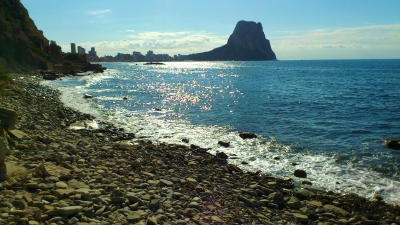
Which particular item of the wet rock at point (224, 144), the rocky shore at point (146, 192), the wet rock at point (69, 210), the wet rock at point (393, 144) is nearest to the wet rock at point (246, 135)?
the wet rock at point (224, 144)

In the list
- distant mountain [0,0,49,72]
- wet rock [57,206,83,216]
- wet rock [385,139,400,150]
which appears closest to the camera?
wet rock [57,206,83,216]

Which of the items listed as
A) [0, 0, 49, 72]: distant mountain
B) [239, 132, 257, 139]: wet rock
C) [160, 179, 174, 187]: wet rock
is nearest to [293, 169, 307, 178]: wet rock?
[160, 179, 174, 187]: wet rock

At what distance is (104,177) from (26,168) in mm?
2137

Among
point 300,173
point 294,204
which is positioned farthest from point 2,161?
point 300,173

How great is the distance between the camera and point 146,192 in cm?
879

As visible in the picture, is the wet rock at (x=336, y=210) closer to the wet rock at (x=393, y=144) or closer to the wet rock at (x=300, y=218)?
the wet rock at (x=300, y=218)

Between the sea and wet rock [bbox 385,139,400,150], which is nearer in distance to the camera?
the sea

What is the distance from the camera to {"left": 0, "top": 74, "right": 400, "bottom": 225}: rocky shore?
7.00 m

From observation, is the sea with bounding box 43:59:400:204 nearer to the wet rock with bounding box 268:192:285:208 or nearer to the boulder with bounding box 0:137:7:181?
the wet rock with bounding box 268:192:285:208

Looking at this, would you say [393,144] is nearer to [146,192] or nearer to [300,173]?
[300,173]

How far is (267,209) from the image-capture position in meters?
9.40

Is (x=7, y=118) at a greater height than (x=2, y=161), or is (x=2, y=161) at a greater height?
(x=7, y=118)

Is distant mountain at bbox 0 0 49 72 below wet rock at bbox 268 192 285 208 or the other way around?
the other way around

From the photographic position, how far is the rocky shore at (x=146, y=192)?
700 cm
